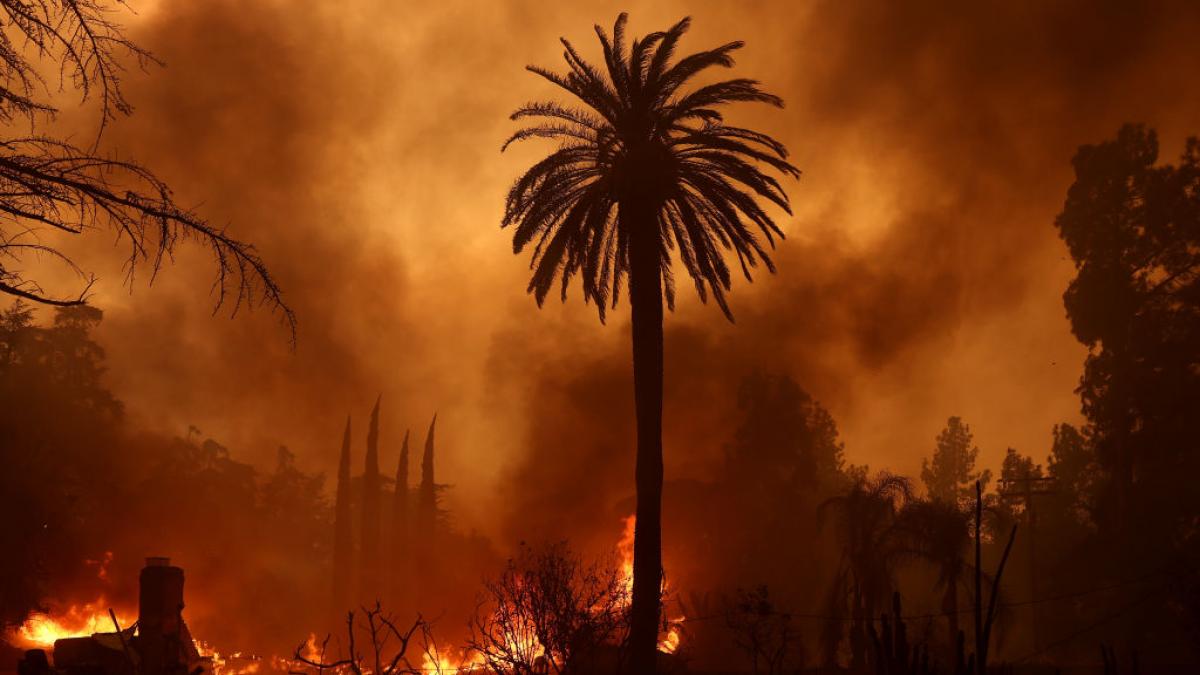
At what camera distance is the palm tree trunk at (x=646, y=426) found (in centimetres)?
2439

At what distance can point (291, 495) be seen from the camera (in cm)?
9081

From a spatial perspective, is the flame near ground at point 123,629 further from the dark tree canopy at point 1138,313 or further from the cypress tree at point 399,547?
the dark tree canopy at point 1138,313

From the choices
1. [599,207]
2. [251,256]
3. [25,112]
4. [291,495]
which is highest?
[291,495]

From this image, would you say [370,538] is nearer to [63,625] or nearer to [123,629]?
[63,625]

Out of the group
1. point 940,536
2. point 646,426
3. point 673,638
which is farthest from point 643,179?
point 673,638

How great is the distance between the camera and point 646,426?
85.9 ft

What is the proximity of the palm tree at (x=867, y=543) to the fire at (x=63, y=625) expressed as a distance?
1270 inches

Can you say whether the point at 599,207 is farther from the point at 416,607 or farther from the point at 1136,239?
the point at 416,607

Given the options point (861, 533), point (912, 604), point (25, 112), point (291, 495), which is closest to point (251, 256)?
point (25, 112)

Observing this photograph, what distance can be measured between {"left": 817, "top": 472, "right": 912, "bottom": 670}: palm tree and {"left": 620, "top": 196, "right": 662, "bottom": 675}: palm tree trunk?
789 inches

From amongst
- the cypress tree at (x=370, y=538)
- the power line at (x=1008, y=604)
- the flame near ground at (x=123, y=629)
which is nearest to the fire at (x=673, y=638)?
the flame near ground at (x=123, y=629)

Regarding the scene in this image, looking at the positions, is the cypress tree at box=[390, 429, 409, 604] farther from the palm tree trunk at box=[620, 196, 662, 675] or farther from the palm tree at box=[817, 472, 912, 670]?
the palm tree trunk at box=[620, 196, 662, 675]

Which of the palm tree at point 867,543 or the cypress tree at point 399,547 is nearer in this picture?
the palm tree at point 867,543

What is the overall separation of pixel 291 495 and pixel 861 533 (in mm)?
58312
